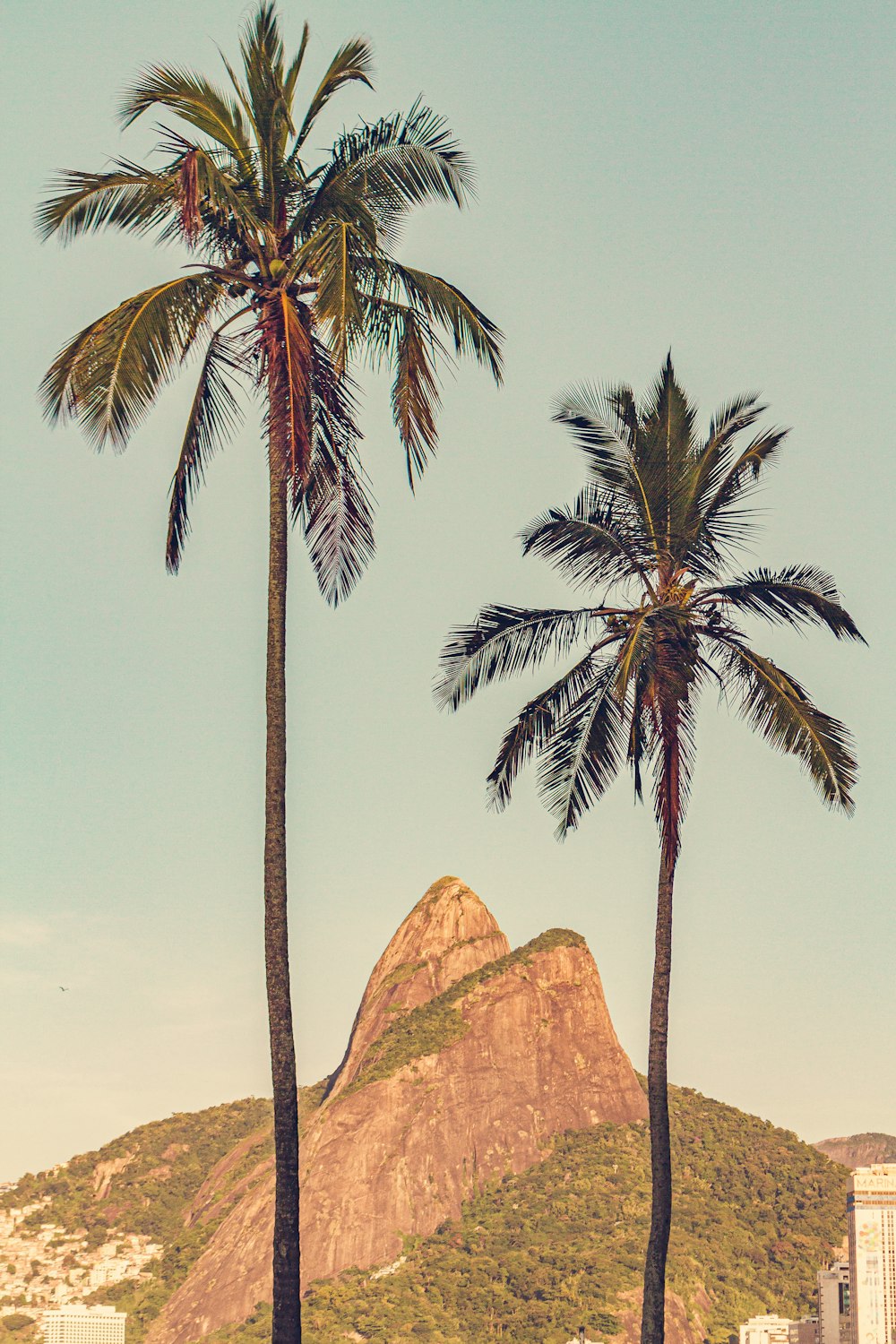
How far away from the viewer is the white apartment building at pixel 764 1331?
5714 inches

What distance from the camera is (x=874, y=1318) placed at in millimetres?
154625

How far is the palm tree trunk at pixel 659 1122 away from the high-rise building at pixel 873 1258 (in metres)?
141

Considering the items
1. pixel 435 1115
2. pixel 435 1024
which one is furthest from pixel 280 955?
pixel 435 1024

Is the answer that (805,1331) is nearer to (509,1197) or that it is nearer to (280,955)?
(509,1197)

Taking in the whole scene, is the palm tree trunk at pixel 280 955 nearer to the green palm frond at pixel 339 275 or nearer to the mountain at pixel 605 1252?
the green palm frond at pixel 339 275

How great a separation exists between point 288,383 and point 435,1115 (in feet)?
526

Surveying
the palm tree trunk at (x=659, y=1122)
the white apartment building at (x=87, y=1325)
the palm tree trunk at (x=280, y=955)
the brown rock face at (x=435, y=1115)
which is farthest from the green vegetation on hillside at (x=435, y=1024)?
the palm tree trunk at (x=280, y=955)

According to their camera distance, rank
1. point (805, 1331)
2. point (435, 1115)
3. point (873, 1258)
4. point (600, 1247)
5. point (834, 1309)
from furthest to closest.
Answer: point (435, 1115) < point (600, 1247) < point (873, 1258) < point (834, 1309) < point (805, 1331)

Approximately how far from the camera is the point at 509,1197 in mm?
170875

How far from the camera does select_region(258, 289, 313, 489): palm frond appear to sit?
60.4 feet

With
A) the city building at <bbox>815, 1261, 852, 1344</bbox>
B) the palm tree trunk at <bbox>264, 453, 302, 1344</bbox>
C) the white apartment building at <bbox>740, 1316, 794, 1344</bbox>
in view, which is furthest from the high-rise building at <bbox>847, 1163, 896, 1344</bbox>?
the palm tree trunk at <bbox>264, 453, 302, 1344</bbox>

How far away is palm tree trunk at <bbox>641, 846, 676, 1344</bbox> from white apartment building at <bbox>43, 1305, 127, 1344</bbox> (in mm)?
177455

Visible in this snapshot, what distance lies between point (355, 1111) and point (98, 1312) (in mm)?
42215

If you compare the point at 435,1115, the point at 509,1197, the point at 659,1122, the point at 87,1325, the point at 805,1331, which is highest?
the point at 659,1122
